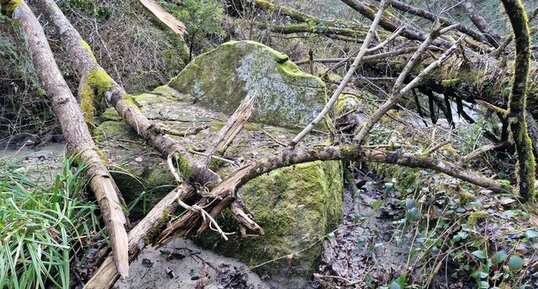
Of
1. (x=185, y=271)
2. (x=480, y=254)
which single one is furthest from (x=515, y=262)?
(x=185, y=271)

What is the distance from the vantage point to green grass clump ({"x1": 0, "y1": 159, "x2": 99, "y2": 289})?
96.1 inches

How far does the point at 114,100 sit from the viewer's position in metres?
4.05

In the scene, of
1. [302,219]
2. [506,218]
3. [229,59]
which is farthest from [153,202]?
[506,218]

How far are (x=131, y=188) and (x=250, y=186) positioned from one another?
913 mm

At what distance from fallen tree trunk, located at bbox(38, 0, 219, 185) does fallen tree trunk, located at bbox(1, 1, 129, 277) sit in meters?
0.28

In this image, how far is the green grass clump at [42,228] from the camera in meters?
2.44

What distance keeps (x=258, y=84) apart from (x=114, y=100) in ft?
4.48

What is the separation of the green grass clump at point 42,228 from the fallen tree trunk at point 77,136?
137mm

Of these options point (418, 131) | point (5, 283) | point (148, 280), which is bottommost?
point (148, 280)

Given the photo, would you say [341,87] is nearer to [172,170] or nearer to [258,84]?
[172,170]

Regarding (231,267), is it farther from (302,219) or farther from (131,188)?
(131,188)

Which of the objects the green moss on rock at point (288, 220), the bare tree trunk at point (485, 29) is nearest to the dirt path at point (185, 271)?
the green moss on rock at point (288, 220)

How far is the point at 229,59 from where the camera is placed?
4664 mm

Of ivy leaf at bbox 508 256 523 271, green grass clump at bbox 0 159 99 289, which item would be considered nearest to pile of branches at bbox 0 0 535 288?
green grass clump at bbox 0 159 99 289
